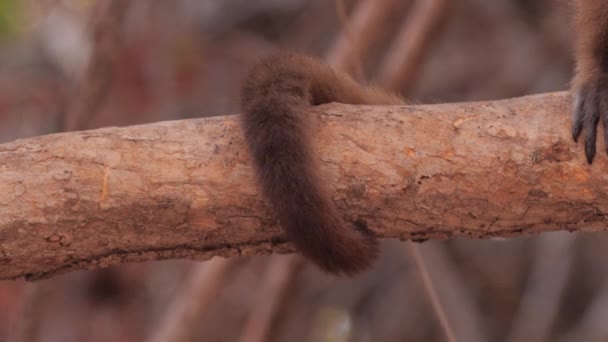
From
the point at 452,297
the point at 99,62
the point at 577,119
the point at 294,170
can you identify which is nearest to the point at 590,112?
the point at 577,119

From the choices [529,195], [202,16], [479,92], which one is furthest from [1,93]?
[529,195]

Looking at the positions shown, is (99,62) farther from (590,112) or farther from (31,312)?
(590,112)

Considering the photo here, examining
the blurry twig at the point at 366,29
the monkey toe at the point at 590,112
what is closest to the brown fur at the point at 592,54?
the monkey toe at the point at 590,112

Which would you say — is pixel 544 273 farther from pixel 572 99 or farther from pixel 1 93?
pixel 1 93

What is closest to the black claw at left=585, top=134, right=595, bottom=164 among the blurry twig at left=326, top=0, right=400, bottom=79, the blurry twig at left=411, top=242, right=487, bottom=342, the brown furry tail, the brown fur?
the brown fur

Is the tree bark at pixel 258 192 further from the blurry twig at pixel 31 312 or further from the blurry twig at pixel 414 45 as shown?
the blurry twig at pixel 414 45
